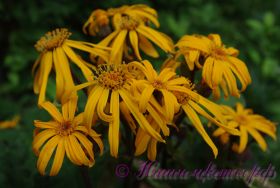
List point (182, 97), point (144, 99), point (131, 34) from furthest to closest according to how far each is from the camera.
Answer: point (131, 34), point (182, 97), point (144, 99)

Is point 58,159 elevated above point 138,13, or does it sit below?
below

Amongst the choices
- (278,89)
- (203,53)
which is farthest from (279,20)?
(203,53)

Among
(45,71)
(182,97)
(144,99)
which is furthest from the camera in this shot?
(45,71)

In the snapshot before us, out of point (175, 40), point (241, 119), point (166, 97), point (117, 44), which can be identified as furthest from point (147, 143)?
point (175, 40)

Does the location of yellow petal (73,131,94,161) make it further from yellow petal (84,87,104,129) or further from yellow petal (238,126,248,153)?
yellow petal (238,126,248,153)

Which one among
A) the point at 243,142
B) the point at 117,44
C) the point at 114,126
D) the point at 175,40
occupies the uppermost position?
the point at 117,44

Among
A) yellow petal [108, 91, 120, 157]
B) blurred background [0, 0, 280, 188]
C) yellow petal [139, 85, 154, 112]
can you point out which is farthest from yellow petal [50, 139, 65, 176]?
blurred background [0, 0, 280, 188]

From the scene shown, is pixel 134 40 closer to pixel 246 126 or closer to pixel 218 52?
pixel 218 52

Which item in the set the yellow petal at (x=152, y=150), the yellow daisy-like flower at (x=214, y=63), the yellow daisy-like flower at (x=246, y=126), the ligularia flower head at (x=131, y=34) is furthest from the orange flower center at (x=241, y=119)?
the yellow petal at (x=152, y=150)
